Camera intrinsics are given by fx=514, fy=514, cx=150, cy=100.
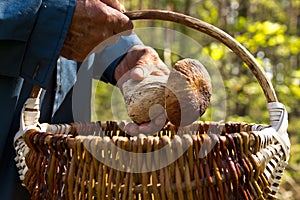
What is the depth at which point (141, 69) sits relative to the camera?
114 centimetres

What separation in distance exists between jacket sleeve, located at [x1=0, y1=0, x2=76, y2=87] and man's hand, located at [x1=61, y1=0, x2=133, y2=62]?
0.02 metres

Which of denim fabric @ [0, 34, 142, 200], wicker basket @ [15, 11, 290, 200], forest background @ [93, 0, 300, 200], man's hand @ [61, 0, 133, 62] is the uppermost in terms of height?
forest background @ [93, 0, 300, 200]

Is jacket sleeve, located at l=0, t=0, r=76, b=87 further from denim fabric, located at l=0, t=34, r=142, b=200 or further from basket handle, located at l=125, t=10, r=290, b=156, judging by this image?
basket handle, located at l=125, t=10, r=290, b=156

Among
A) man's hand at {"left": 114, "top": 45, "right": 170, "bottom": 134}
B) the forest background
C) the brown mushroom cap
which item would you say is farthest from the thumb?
the forest background

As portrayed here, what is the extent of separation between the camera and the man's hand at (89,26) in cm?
85

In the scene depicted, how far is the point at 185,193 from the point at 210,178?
Result: 0.14 ft

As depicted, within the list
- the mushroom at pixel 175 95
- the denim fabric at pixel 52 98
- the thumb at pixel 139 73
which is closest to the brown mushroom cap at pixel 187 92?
the mushroom at pixel 175 95

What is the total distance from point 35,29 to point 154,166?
304 mm

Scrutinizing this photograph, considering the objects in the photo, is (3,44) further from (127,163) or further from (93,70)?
(93,70)

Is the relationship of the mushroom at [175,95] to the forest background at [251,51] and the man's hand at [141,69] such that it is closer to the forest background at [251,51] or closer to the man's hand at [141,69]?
the man's hand at [141,69]

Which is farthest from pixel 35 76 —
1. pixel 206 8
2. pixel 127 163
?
pixel 206 8

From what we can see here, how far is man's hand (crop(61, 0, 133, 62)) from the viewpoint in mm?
848

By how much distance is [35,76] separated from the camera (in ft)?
2.84

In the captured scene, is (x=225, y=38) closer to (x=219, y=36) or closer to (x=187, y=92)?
(x=219, y=36)
